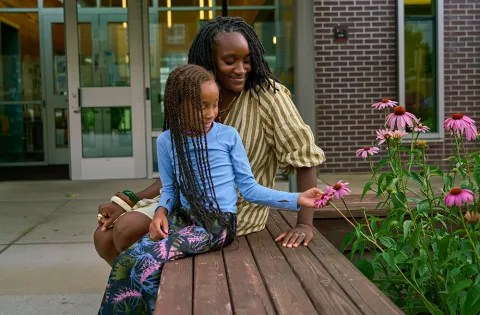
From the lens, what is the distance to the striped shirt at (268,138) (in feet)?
8.60

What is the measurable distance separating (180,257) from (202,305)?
0.54 metres

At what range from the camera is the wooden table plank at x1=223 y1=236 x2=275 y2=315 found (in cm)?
173

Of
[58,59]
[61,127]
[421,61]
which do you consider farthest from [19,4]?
[421,61]

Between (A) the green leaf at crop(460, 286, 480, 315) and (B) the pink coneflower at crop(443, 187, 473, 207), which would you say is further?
(A) the green leaf at crop(460, 286, 480, 315)

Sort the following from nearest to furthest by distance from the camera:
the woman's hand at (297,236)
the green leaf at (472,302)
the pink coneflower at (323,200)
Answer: the green leaf at (472,302) < the pink coneflower at (323,200) < the woman's hand at (297,236)

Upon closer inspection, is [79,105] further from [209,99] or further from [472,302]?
[472,302]

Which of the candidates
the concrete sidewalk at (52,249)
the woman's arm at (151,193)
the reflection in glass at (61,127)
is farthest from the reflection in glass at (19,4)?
the woman's arm at (151,193)

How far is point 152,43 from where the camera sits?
9.06m

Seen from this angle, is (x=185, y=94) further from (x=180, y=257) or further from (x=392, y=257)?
(x=392, y=257)

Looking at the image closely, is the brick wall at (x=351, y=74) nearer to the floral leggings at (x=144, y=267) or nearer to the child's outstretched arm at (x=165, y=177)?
the child's outstretched arm at (x=165, y=177)

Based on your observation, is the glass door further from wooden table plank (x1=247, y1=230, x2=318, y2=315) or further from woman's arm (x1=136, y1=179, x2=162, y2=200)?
wooden table plank (x1=247, y1=230, x2=318, y2=315)

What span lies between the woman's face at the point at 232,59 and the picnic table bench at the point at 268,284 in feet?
2.10

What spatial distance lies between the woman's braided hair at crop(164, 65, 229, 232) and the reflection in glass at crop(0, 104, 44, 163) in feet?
32.0

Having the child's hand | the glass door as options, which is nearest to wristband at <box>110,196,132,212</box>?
the child's hand
